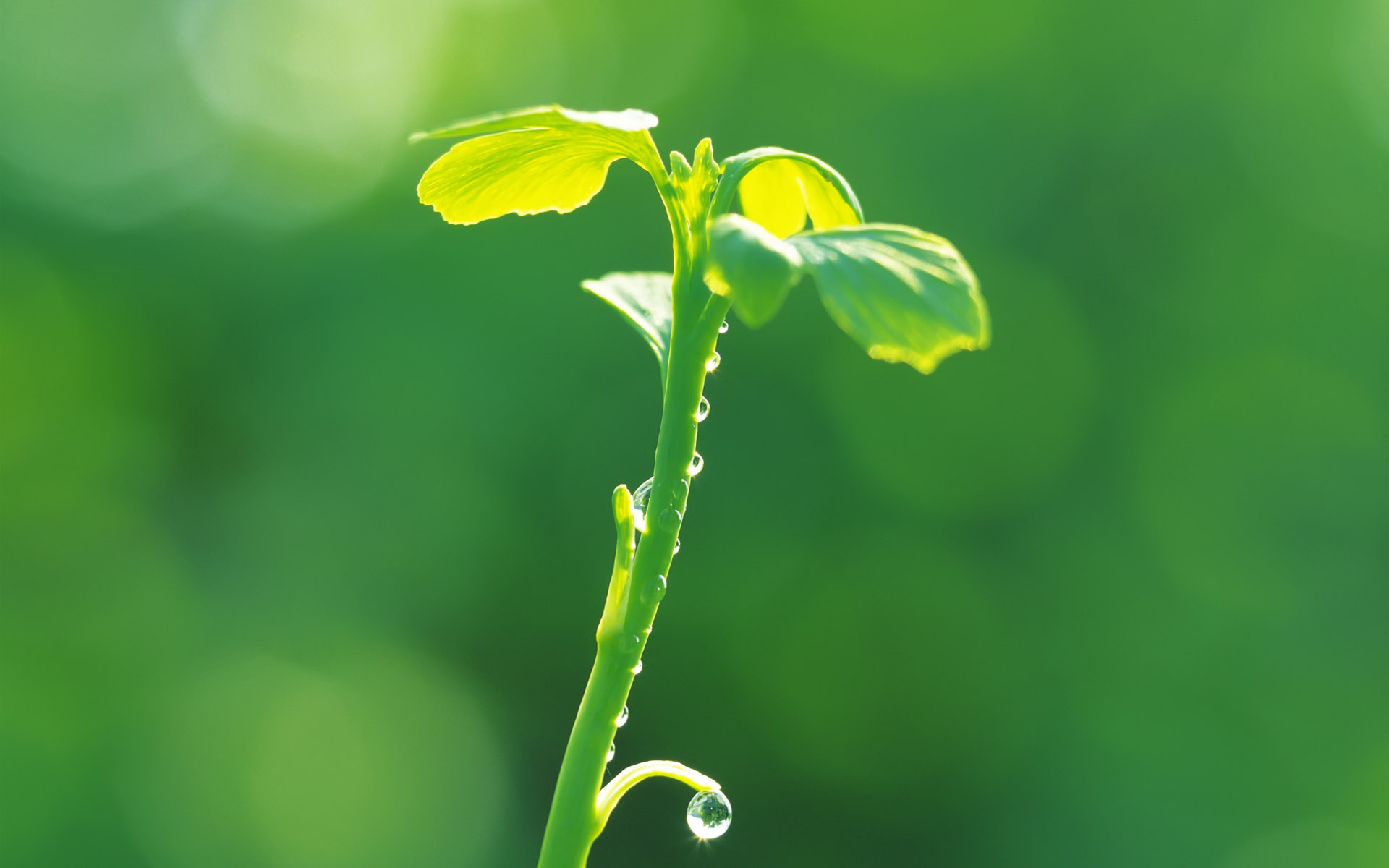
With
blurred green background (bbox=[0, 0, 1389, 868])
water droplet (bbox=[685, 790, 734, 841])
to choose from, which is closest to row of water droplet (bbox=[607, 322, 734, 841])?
water droplet (bbox=[685, 790, 734, 841])

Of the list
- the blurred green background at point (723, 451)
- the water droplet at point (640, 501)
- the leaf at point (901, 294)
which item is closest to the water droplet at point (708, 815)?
the water droplet at point (640, 501)

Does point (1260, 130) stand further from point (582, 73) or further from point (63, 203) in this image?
point (63, 203)

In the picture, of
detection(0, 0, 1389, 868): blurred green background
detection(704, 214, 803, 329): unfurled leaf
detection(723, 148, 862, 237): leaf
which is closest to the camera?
detection(704, 214, 803, 329): unfurled leaf

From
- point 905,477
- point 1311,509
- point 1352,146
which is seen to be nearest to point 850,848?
point 905,477

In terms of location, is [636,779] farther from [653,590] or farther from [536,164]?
[536,164]

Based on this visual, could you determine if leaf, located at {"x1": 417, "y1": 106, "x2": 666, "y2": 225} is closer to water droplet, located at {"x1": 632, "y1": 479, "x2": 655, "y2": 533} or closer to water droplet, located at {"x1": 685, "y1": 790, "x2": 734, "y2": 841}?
water droplet, located at {"x1": 632, "y1": 479, "x2": 655, "y2": 533}

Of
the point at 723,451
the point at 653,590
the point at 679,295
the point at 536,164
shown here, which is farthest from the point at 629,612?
the point at 723,451

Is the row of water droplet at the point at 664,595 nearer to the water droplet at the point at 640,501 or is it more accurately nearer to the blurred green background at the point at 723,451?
the water droplet at the point at 640,501
